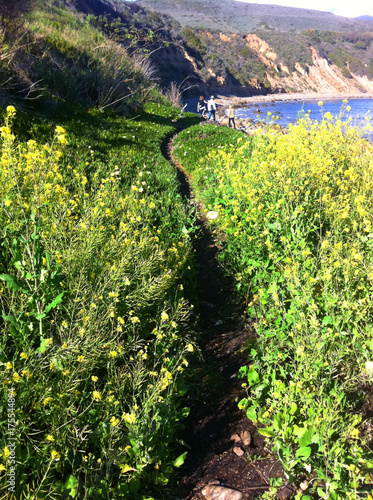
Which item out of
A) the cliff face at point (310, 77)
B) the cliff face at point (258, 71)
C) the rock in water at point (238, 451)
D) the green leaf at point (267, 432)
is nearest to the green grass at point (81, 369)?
the rock in water at point (238, 451)

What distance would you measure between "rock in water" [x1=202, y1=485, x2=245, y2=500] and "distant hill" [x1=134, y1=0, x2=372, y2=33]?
8899 centimetres

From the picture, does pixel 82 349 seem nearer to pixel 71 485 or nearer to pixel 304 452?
pixel 71 485

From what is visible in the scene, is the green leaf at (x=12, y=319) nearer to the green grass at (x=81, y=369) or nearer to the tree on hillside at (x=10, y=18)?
the green grass at (x=81, y=369)

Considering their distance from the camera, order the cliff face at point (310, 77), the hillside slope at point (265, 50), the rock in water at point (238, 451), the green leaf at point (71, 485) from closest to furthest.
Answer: the green leaf at point (71, 485), the rock in water at point (238, 451), the hillside slope at point (265, 50), the cliff face at point (310, 77)

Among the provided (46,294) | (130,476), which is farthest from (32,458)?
(46,294)

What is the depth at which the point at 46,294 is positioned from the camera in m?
2.25

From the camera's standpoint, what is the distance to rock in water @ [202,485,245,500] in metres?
2.03

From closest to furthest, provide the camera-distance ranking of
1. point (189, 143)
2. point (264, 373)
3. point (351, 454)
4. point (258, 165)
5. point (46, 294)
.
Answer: point (351, 454)
point (46, 294)
point (264, 373)
point (258, 165)
point (189, 143)

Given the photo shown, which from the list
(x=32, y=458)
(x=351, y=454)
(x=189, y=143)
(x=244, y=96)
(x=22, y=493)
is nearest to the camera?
(x=22, y=493)

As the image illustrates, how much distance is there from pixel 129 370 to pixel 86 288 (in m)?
0.69

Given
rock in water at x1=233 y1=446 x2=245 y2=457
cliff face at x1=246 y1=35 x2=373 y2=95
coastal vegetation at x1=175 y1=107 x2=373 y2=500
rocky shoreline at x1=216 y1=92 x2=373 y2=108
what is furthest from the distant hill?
rock in water at x1=233 y1=446 x2=245 y2=457

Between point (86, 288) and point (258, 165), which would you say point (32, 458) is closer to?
point (86, 288)

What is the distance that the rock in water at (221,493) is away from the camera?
2027mm

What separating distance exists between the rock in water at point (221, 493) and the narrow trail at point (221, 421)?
16 mm
